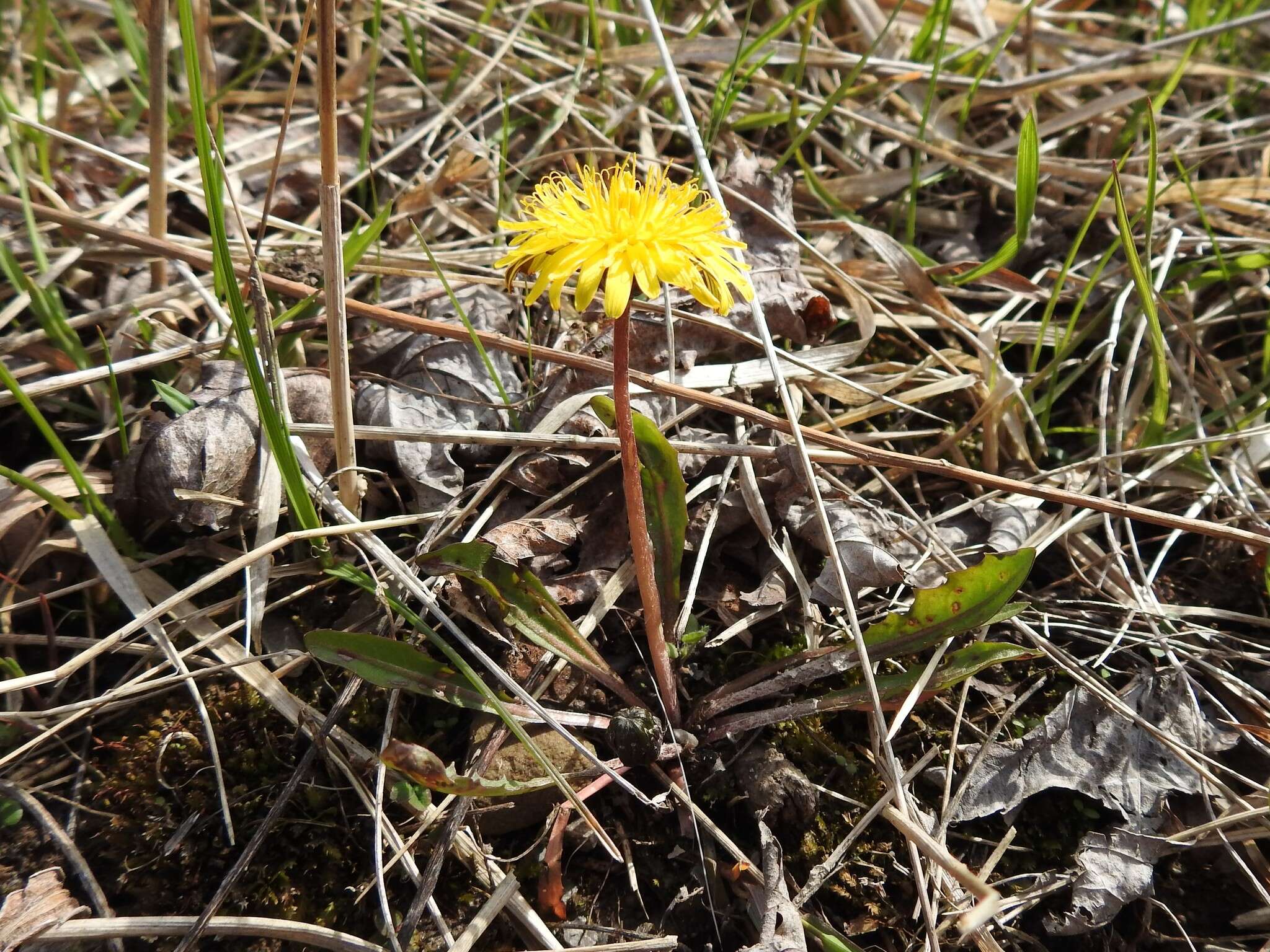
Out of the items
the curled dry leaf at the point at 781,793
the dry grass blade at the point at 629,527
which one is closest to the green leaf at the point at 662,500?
the dry grass blade at the point at 629,527

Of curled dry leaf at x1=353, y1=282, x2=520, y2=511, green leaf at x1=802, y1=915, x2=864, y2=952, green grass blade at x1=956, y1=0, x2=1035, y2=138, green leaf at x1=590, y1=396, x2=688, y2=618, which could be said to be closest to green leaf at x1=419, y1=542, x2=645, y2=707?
green leaf at x1=590, y1=396, x2=688, y2=618

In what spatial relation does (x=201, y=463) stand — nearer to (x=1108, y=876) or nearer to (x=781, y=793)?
(x=781, y=793)

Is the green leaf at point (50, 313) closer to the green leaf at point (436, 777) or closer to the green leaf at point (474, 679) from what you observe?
the green leaf at point (474, 679)

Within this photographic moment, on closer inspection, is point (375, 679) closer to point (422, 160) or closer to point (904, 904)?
point (904, 904)

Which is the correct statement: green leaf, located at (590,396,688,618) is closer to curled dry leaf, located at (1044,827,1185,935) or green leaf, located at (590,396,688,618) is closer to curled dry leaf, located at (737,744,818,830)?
curled dry leaf, located at (737,744,818,830)

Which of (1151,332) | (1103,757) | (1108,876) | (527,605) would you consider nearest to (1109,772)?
(1103,757)
